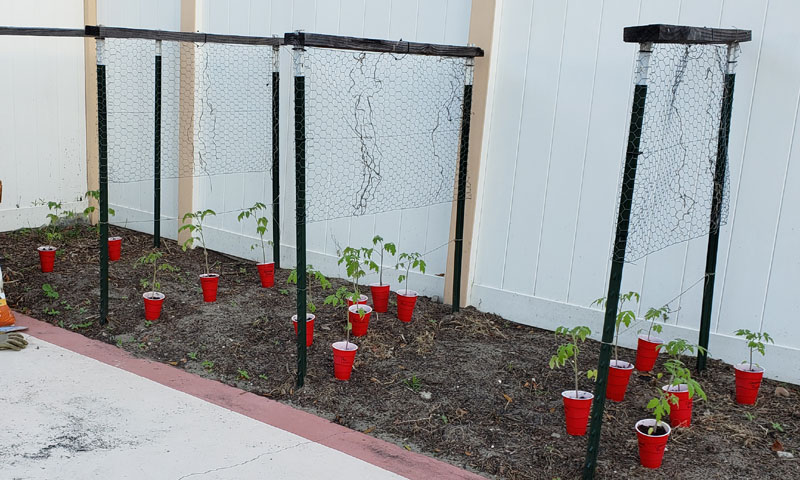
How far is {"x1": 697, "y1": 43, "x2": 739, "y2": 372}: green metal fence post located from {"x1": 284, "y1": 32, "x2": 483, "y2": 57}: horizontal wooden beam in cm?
144

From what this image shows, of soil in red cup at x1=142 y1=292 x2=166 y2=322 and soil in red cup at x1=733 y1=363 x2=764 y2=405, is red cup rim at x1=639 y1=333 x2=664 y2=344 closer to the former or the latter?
soil in red cup at x1=733 y1=363 x2=764 y2=405

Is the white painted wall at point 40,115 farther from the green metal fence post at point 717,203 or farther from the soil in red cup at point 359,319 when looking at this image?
the green metal fence post at point 717,203

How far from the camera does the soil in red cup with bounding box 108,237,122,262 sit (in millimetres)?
5773

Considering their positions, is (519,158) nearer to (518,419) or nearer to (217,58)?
(518,419)

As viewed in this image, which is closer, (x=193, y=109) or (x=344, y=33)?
(x=344, y=33)

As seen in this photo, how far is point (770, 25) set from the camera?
3.87 metres

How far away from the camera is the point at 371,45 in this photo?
368 centimetres

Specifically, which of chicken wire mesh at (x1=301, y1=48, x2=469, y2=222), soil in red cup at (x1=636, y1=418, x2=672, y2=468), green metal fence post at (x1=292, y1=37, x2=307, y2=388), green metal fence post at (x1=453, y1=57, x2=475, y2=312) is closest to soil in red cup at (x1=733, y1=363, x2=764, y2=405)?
soil in red cup at (x1=636, y1=418, x2=672, y2=468)

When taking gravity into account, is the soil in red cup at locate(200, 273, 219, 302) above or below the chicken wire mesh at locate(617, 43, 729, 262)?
below

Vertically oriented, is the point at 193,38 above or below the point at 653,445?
above

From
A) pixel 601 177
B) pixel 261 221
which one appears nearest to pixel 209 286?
pixel 261 221

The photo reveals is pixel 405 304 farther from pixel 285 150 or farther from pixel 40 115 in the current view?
pixel 40 115

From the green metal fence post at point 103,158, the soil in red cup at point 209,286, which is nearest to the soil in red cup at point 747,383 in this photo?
the soil in red cup at point 209,286

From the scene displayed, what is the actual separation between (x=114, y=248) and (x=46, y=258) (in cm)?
50
